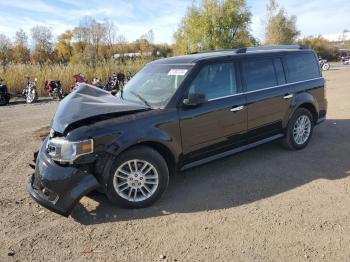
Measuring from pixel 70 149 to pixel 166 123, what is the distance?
3.91 ft

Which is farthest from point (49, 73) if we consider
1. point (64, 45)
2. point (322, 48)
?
point (322, 48)

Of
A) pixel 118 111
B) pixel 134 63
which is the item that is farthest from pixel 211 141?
pixel 134 63

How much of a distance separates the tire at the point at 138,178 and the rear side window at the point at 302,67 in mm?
2998

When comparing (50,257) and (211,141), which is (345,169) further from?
(50,257)

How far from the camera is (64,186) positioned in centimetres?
358

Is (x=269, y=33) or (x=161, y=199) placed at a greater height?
(x=269, y=33)

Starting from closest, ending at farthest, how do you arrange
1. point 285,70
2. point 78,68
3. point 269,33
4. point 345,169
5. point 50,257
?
1. point 50,257
2. point 345,169
3. point 285,70
4. point 78,68
5. point 269,33

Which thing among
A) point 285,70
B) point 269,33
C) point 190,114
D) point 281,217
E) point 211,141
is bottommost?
point 281,217

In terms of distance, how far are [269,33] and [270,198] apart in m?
50.1

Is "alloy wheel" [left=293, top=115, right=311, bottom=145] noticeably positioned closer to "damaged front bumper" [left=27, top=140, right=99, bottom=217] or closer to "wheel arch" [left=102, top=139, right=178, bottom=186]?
"wheel arch" [left=102, top=139, right=178, bottom=186]

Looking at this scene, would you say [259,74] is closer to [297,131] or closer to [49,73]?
[297,131]

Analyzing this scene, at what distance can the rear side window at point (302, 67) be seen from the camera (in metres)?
5.71

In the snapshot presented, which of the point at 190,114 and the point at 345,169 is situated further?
the point at 345,169

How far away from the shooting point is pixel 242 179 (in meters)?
4.76
